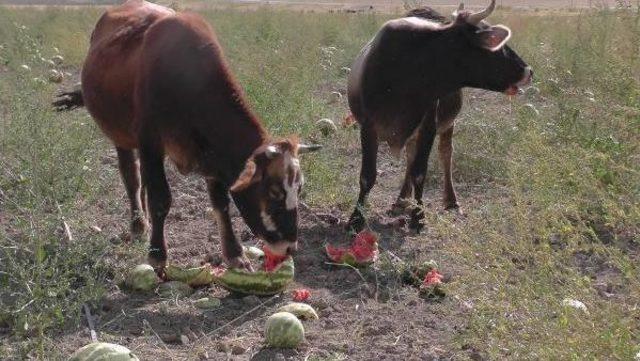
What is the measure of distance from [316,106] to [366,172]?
11.7 ft

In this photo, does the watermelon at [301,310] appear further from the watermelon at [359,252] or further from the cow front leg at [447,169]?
the cow front leg at [447,169]

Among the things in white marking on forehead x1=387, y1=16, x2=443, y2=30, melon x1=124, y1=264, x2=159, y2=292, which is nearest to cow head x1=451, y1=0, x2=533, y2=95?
white marking on forehead x1=387, y1=16, x2=443, y2=30

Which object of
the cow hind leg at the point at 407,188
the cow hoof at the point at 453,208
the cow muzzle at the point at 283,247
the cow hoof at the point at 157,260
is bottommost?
the cow hoof at the point at 453,208

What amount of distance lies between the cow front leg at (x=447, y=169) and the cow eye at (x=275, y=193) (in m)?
3.46

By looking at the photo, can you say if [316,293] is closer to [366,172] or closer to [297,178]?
[297,178]

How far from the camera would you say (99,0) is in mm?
60844

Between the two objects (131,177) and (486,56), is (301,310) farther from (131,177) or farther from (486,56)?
(486,56)

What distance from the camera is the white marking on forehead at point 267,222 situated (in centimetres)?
620

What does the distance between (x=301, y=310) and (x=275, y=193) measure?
0.80 meters

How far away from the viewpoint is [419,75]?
27.4 ft

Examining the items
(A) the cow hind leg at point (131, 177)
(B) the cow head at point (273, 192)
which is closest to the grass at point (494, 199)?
(A) the cow hind leg at point (131, 177)

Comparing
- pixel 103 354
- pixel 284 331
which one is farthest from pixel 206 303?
pixel 103 354

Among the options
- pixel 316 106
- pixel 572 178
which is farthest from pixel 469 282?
pixel 316 106

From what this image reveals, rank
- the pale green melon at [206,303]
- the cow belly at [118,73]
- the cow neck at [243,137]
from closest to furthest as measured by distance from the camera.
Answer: the pale green melon at [206,303] < the cow neck at [243,137] < the cow belly at [118,73]
